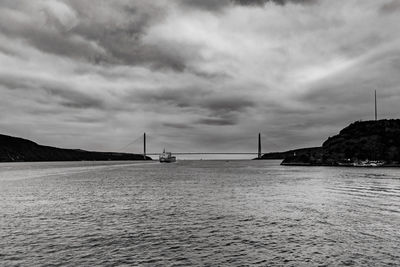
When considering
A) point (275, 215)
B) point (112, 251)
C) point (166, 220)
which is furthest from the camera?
point (275, 215)

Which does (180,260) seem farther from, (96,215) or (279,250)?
(96,215)

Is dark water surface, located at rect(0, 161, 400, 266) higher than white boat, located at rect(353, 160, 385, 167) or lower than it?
lower

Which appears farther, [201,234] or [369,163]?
[369,163]

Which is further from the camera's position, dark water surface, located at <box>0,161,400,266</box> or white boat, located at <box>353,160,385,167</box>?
white boat, located at <box>353,160,385,167</box>

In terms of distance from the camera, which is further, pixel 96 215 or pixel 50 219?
pixel 96 215

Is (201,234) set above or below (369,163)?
below

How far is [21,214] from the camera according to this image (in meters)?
34.4

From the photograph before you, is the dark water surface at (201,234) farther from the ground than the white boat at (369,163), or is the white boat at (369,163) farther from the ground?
the white boat at (369,163)

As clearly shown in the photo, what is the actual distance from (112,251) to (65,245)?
12.5ft

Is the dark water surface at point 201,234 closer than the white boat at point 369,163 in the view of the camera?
Yes

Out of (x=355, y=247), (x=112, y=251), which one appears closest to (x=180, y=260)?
(x=112, y=251)

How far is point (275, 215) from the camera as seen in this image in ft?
110

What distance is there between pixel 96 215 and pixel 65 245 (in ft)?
40.2

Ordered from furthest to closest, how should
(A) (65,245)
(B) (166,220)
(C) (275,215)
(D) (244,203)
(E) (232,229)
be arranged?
1. (D) (244,203)
2. (C) (275,215)
3. (B) (166,220)
4. (E) (232,229)
5. (A) (65,245)
